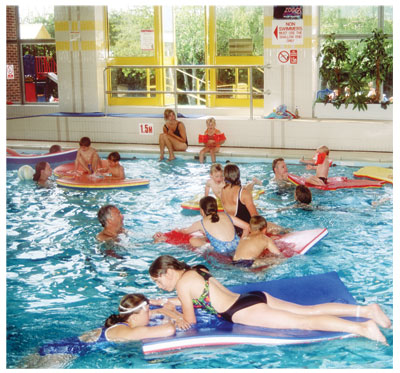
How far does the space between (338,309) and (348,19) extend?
388 inches

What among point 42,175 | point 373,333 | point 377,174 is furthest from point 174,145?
point 373,333

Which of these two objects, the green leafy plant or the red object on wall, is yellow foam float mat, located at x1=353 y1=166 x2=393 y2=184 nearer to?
the green leafy plant

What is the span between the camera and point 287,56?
12422mm

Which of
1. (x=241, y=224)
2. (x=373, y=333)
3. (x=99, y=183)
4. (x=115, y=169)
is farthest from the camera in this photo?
(x=115, y=169)

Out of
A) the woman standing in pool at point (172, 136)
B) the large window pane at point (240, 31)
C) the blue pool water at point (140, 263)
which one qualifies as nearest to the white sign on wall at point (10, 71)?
the large window pane at point (240, 31)

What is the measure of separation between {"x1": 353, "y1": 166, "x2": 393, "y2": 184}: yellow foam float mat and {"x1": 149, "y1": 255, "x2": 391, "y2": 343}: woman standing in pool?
4911 mm

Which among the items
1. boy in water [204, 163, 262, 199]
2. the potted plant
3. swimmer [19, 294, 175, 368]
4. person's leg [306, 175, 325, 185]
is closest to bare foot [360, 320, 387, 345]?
swimmer [19, 294, 175, 368]

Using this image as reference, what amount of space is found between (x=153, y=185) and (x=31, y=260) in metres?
3.49

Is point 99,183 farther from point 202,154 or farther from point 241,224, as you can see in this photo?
point 241,224

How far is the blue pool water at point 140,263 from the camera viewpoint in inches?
160

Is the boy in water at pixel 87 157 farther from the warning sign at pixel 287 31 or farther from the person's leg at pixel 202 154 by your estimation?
the warning sign at pixel 287 31

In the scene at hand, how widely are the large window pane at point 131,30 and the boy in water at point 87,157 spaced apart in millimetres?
5306

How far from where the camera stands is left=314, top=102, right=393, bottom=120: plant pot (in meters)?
11.9
